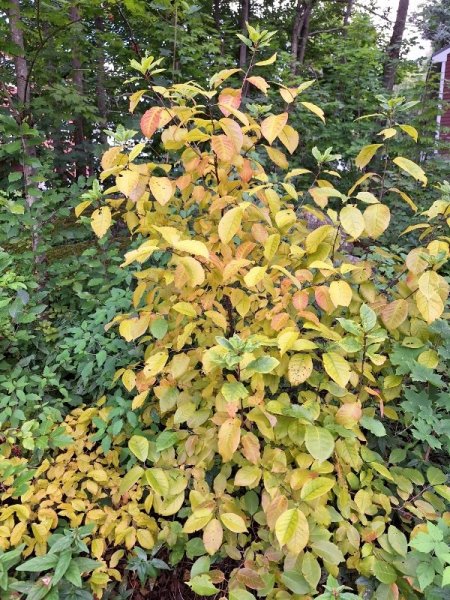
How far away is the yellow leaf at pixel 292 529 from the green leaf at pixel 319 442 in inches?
5.8

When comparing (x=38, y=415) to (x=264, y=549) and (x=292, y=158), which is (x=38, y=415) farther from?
(x=292, y=158)

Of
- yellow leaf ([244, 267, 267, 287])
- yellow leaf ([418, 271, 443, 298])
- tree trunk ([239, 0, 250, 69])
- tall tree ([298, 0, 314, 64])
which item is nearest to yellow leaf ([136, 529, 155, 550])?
yellow leaf ([244, 267, 267, 287])

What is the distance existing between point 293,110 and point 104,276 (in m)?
3.90

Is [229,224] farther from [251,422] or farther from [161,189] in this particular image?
[251,422]

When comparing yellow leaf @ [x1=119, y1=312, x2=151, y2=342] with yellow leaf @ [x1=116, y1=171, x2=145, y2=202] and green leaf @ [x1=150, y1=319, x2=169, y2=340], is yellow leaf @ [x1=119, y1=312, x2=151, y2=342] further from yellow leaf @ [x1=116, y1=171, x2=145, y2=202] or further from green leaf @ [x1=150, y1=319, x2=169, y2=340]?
yellow leaf @ [x1=116, y1=171, x2=145, y2=202]

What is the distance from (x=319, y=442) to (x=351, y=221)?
0.61 m

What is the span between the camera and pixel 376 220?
4.00 ft

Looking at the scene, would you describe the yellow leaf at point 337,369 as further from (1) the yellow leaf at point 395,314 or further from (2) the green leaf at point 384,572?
(2) the green leaf at point 384,572

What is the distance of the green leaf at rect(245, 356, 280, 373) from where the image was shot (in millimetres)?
1039

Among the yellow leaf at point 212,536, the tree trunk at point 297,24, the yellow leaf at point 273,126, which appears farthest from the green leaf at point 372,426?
the tree trunk at point 297,24

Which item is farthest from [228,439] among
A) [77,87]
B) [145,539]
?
[77,87]

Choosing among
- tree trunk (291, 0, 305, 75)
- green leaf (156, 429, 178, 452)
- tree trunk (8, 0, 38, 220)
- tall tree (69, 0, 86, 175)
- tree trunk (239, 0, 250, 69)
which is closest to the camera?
green leaf (156, 429, 178, 452)

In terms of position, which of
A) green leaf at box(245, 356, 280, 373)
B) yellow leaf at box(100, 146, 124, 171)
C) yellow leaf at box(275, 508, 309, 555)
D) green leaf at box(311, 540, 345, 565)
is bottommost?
green leaf at box(311, 540, 345, 565)

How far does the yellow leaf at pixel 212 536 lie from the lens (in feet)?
3.71
